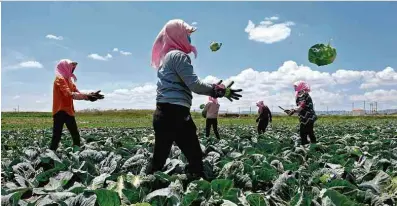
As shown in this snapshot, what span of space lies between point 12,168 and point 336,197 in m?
3.92

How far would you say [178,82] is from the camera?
443 cm

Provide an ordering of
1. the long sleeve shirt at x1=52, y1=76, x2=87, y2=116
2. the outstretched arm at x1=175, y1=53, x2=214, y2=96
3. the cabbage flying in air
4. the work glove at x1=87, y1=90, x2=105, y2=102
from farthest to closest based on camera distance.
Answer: the cabbage flying in air → the long sleeve shirt at x1=52, y1=76, x2=87, y2=116 → the work glove at x1=87, y1=90, x2=105, y2=102 → the outstretched arm at x1=175, y1=53, x2=214, y2=96

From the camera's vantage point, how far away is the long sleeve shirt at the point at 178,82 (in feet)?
14.0

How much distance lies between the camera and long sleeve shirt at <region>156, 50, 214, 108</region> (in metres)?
4.27

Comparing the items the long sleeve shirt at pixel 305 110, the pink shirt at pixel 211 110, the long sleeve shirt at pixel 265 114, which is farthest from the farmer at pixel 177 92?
the long sleeve shirt at pixel 265 114

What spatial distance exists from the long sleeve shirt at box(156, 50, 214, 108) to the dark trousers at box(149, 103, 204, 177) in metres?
0.09

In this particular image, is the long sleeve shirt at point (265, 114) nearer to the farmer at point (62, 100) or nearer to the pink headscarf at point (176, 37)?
the farmer at point (62, 100)

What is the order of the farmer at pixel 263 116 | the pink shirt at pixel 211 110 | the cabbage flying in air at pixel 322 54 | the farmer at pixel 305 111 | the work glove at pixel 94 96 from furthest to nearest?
the farmer at pixel 263 116, the pink shirt at pixel 211 110, the farmer at pixel 305 111, the cabbage flying in air at pixel 322 54, the work glove at pixel 94 96

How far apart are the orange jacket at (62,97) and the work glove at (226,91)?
352cm

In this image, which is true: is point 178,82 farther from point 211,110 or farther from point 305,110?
point 211,110

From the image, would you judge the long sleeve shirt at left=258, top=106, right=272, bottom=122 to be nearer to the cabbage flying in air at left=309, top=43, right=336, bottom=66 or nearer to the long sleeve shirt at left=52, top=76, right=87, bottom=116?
the cabbage flying in air at left=309, top=43, right=336, bottom=66

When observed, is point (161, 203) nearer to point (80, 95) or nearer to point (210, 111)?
point (80, 95)

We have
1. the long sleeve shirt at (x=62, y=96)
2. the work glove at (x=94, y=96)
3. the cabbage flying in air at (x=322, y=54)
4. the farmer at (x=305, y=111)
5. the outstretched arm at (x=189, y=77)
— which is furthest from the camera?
the farmer at (x=305, y=111)

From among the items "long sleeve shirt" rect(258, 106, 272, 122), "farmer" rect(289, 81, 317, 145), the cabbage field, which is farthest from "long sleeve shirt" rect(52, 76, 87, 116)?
"long sleeve shirt" rect(258, 106, 272, 122)
